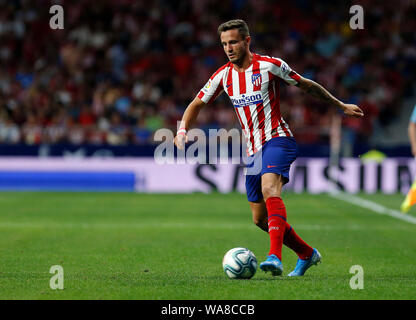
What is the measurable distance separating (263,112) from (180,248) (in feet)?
9.46

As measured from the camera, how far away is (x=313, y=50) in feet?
87.5

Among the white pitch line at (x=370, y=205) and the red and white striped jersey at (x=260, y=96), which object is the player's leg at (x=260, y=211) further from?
the white pitch line at (x=370, y=205)

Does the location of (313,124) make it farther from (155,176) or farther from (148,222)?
(148,222)

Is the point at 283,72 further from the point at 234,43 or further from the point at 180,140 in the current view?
the point at 180,140

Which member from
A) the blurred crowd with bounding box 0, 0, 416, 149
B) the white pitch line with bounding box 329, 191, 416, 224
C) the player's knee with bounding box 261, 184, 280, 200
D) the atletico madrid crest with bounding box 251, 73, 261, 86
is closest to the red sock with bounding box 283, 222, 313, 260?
the player's knee with bounding box 261, 184, 280, 200

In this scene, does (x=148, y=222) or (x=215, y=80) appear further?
(x=148, y=222)

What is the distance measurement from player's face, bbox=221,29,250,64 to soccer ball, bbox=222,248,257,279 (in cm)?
184

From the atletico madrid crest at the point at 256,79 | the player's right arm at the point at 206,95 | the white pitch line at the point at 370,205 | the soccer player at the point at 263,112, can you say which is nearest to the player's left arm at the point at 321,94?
the soccer player at the point at 263,112

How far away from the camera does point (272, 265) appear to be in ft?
22.1

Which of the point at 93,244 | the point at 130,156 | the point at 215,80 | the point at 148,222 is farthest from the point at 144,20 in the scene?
the point at 215,80

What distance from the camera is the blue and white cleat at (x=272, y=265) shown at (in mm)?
6727

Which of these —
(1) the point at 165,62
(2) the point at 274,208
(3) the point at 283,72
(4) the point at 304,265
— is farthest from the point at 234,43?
(1) the point at 165,62
